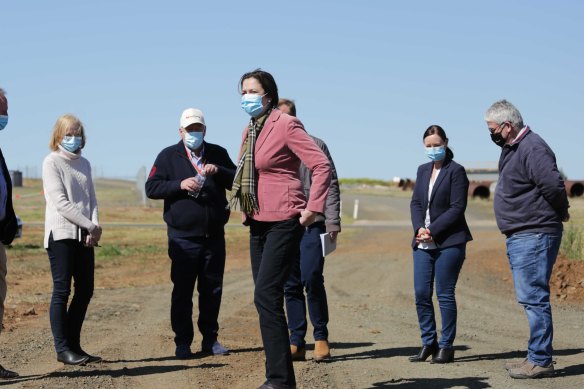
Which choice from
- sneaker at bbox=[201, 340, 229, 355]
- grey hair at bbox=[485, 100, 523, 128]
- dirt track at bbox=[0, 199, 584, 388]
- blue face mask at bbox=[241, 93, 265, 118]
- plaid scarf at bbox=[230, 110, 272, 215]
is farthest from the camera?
sneaker at bbox=[201, 340, 229, 355]

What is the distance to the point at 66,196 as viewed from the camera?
Answer: 7836 millimetres

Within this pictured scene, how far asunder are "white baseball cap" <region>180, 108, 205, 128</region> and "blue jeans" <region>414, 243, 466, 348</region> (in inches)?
89.3

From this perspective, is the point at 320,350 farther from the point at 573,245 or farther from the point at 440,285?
the point at 573,245

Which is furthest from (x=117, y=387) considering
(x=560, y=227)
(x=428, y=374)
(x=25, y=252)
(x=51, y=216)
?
(x=25, y=252)

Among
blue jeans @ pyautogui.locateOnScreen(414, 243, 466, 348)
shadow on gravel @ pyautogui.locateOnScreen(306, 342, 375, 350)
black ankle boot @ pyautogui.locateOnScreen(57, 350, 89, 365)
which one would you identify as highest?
blue jeans @ pyautogui.locateOnScreen(414, 243, 466, 348)

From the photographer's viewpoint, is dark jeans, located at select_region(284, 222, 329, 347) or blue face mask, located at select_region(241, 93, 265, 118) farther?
dark jeans, located at select_region(284, 222, 329, 347)

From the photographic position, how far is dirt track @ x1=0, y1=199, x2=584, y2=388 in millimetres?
7234

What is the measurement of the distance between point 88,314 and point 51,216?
13.2 ft

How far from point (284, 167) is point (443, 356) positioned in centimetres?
275

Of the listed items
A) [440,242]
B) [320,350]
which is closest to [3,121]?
[320,350]

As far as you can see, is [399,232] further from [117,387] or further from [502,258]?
[117,387]

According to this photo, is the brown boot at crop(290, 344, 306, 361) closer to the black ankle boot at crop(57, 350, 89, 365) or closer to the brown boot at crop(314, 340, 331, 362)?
the brown boot at crop(314, 340, 331, 362)

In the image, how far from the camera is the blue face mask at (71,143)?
→ 7824 mm

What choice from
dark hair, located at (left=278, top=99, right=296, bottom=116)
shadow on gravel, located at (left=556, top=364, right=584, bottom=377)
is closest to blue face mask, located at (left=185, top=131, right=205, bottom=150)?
dark hair, located at (left=278, top=99, right=296, bottom=116)
